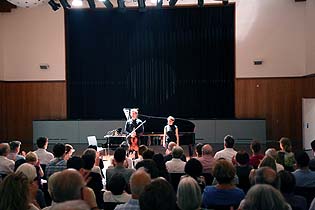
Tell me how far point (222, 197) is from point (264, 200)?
4.51 ft

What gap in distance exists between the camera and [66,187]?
114 inches

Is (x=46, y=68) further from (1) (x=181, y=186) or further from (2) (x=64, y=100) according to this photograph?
(1) (x=181, y=186)

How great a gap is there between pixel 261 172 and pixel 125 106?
44.1 feet

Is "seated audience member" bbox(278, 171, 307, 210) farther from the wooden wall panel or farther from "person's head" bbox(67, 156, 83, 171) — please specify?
the wooden wall panel

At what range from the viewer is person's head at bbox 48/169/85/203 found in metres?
2.88

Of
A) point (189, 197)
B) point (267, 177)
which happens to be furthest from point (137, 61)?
point (189, 197)

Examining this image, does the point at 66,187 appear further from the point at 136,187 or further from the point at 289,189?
the point at 289,189

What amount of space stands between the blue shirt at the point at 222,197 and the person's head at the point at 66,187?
1.52 meters

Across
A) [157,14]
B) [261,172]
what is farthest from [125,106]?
[261,172]

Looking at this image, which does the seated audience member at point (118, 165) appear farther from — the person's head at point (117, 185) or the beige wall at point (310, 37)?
the beige wall at point (310, 37)

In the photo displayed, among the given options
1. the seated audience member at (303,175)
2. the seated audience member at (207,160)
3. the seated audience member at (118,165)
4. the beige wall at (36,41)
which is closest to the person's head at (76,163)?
the seated audience member at (118,165)

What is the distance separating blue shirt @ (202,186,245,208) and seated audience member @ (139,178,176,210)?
1.59 metres

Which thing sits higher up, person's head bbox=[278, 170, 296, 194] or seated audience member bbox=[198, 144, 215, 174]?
person's head bbox=[278, 170, 296, 194]

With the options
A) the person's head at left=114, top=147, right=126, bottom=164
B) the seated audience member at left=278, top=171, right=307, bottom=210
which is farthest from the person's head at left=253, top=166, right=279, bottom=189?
the person's head at left=114, top=147, right=126, bottom=164
